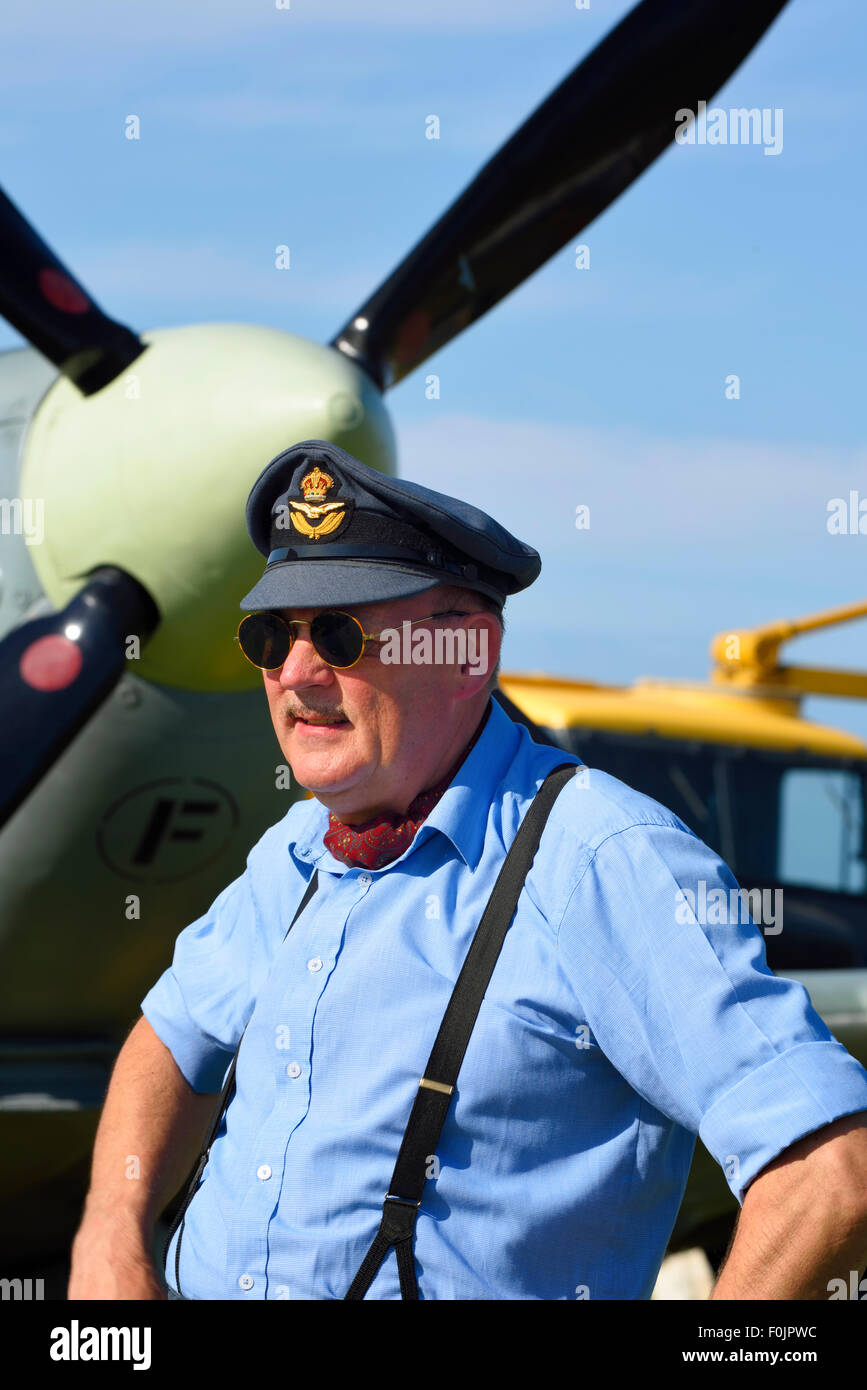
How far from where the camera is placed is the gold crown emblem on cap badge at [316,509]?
6.32 feet

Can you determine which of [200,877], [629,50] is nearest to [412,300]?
[629,50]

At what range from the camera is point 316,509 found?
1.96 m

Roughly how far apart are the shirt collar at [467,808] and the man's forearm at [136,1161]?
0.41 metres

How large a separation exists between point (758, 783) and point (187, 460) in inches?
182

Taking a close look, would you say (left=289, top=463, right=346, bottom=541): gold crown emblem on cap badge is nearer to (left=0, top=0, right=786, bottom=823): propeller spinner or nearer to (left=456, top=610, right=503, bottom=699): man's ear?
(left=456, top=610, right=503, bottom=699): man's ear

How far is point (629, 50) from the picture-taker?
5.19m

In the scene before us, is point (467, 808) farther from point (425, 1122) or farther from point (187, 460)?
point (187, 460)

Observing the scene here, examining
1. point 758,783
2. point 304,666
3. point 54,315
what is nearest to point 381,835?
point 304,666

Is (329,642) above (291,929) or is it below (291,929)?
above

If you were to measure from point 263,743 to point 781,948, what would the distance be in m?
3.81

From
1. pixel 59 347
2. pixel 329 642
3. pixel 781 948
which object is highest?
pixel 59 347

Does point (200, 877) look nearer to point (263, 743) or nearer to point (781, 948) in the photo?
point (263, 743)

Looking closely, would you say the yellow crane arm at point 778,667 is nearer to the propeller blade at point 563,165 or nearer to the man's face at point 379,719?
the propeller blade at point 563,165
